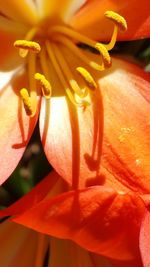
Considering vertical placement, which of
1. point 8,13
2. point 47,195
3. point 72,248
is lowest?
point 72,248

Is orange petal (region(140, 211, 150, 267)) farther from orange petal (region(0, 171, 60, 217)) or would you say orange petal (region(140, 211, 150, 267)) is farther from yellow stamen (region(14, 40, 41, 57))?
yellow stamen (region(14, 40, 41, 57))

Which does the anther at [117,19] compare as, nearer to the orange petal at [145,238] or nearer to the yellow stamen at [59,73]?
the yellow stamen at [59,73]

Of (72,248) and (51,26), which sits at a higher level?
(51,26)

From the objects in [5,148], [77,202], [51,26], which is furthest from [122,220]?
[51,26]

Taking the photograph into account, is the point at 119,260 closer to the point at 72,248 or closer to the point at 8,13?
the point at 72,248

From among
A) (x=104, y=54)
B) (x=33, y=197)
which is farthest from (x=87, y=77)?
(x=33, y=197)

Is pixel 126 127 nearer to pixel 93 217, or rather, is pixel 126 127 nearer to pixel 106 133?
pixel 106 133

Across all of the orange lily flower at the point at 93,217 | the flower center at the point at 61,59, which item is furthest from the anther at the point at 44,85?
the orange lily flower at the point at 93,217

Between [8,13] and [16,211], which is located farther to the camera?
[8,13]
